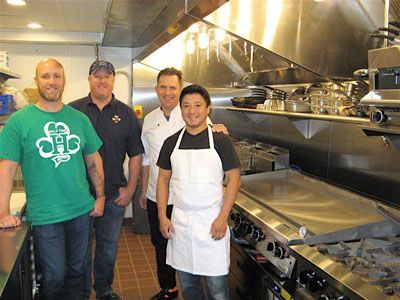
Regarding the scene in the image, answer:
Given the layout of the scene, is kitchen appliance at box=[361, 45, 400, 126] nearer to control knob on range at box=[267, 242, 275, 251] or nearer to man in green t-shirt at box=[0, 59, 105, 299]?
control knob on range at box=[267, 242, 275, 251]

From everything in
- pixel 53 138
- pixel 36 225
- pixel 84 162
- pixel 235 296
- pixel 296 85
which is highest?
pixel 296 85

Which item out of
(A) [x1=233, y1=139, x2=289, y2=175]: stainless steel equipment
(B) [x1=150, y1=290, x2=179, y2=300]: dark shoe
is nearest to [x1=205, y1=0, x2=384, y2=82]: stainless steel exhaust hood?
(A) [x1=233, y1=139, x2=289, y2=175]: stainless steel equipment

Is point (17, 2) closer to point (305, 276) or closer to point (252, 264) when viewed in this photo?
point (252, 264)

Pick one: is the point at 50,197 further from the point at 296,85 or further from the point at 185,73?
the point at 185,73

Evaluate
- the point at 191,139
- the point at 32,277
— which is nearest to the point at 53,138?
the point at 191,139

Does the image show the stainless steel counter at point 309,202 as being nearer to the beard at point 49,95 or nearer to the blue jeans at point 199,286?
the blue jeans at point 199,286

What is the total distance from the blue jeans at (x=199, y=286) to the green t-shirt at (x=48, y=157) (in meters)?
0.61

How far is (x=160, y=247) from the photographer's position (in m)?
2.51

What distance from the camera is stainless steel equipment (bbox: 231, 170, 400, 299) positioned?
4.49 ft

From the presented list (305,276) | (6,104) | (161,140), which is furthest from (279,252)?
(6,104)

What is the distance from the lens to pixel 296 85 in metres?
2.83

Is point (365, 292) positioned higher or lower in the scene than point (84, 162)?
lower

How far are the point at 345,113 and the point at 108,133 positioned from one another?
128 cm

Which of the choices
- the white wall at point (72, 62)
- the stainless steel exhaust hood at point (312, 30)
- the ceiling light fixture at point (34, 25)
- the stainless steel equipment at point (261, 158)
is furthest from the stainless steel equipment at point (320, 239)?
the ceiling light fixture at point (34, 25)
